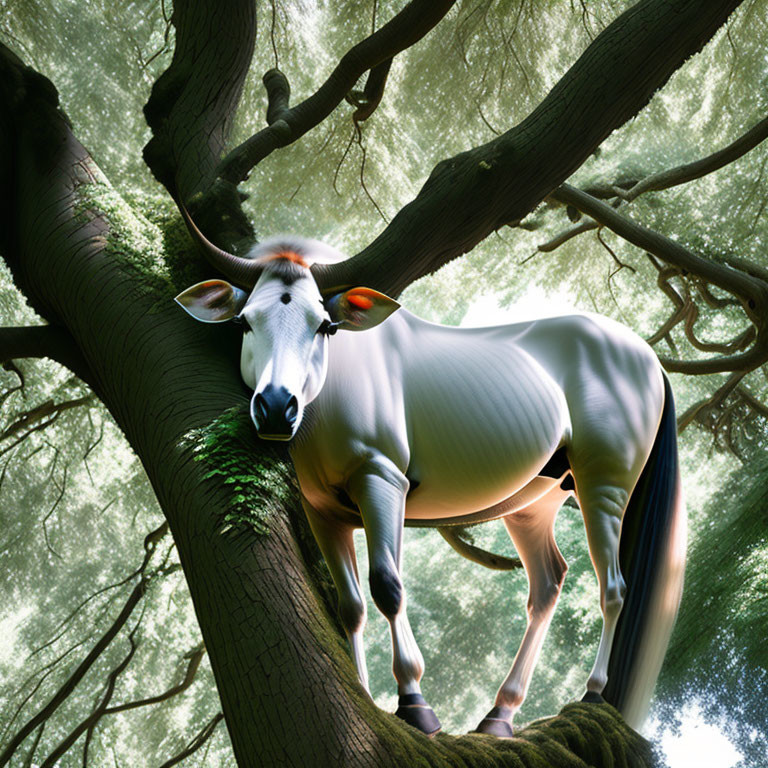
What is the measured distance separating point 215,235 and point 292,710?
6.71 ft

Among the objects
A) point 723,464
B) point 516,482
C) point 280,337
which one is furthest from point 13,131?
point 723,464

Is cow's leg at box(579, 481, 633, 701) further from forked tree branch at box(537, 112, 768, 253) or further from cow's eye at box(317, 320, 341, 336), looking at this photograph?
forked tree branch at box(537, 112, 768, 253)

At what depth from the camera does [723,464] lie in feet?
25.4

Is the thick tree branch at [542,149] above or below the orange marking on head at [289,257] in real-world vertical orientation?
above

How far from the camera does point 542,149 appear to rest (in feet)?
11.4

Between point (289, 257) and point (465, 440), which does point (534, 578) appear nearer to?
point (465, 440)

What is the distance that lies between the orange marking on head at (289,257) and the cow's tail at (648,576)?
68.1 inches

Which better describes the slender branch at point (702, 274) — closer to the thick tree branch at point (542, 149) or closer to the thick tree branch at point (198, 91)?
the thick tree branch at point (542, 149)

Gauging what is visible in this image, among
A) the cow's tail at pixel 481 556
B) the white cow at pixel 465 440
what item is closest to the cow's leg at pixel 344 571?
the white cow at pixel 465 440

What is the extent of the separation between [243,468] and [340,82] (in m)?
2.30

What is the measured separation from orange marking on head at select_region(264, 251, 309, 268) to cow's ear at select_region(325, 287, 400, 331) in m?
0.19

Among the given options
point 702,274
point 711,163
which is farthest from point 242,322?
point 711,163

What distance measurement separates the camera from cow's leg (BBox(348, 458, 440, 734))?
3.00 metres

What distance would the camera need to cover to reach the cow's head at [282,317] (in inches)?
107
